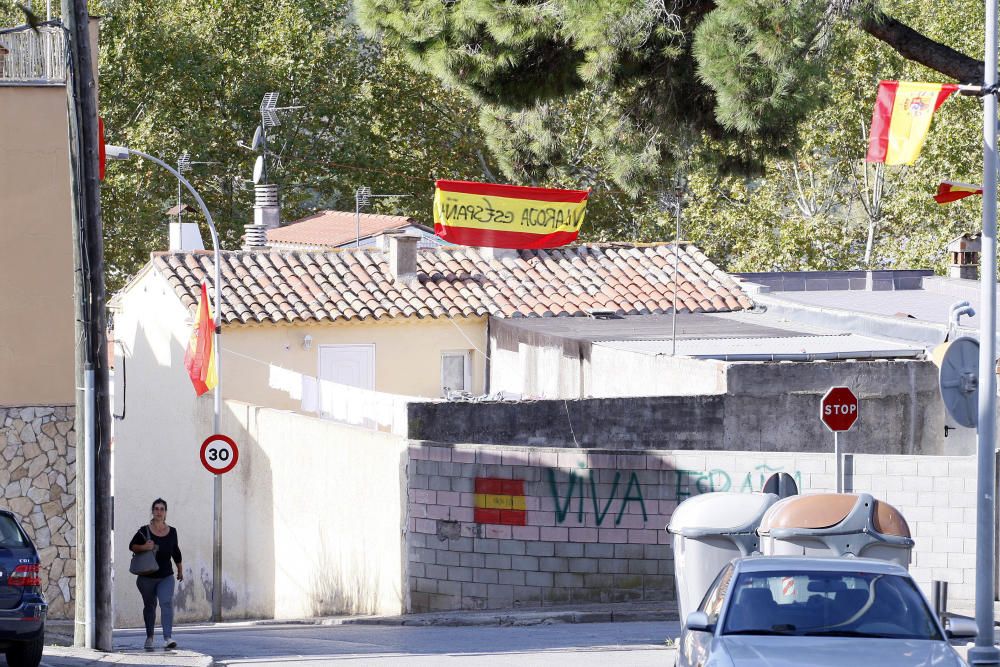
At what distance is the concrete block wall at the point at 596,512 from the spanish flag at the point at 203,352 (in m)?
7.11

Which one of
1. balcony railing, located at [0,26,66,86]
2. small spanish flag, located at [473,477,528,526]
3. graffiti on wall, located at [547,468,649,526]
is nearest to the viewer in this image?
graffiti on wall, located at [547,468,649,526]

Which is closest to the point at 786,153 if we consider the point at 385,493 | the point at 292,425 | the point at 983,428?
the point at 983,428

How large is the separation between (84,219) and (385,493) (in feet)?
20.2

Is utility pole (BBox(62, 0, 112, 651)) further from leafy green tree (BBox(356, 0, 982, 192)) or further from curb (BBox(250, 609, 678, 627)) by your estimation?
leafy green tree (BBox(356, 0, 982, 192))

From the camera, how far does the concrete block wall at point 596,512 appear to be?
627 inches

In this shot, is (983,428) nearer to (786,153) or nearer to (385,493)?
(786,153)

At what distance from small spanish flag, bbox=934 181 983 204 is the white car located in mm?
4691

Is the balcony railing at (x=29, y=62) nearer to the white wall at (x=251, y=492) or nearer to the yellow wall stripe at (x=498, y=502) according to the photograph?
the white wall at (x=251, y=492)

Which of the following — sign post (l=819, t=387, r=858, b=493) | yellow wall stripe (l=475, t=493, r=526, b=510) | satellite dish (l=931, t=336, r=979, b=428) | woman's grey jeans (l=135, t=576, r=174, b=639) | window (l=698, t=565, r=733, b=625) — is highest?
satellite dish (l=931, t=336, r=979, b=428)

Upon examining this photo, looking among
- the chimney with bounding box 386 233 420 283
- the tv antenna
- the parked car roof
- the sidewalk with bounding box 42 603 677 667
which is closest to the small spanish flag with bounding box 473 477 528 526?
the sidewalk with bounding box 42 603 677 667

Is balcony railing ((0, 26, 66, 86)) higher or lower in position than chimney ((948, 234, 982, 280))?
higher

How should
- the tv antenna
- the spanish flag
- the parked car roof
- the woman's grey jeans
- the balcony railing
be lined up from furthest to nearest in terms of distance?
the tv antenna
the spanish flag
the balcony railing
the woman's grey jeans
the parked car roof

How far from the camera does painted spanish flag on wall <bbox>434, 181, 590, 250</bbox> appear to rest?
2850 cm

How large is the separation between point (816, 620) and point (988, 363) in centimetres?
440
